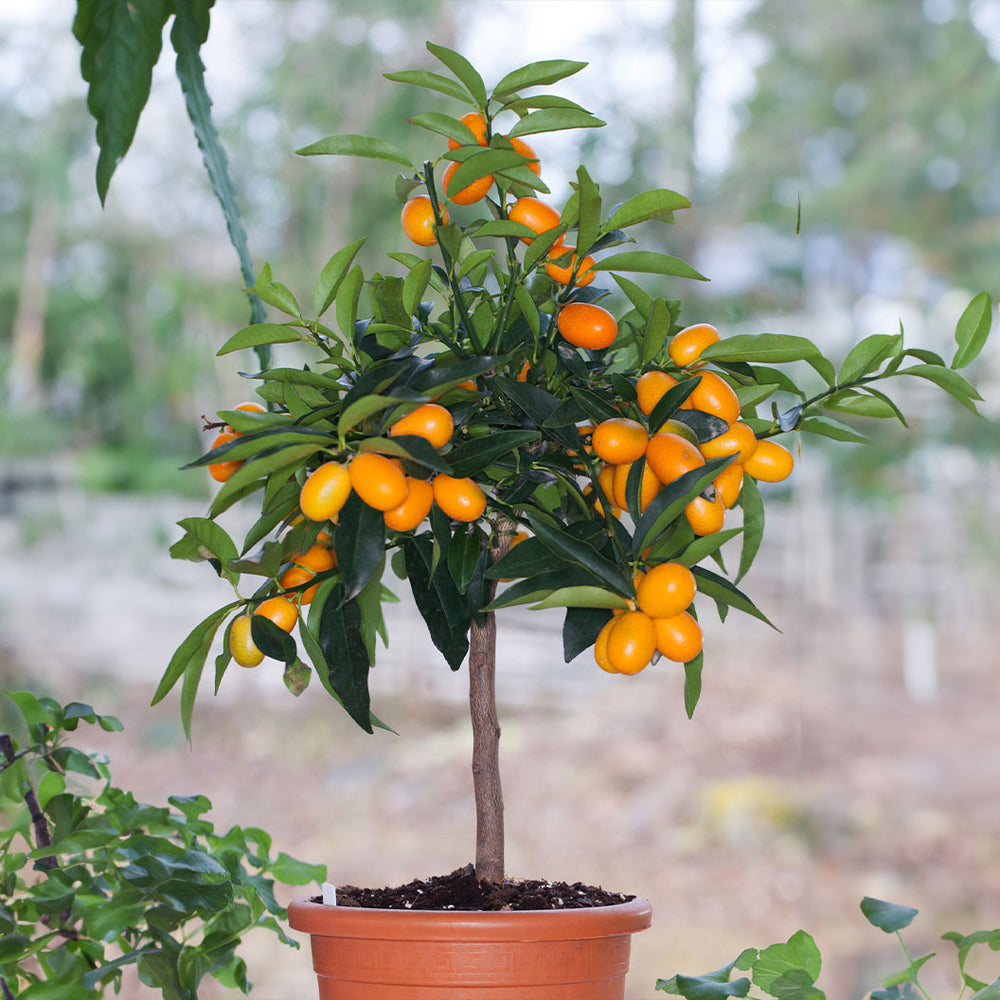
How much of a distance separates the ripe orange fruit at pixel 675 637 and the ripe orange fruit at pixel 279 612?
0.57 ft

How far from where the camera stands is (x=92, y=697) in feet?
13.9

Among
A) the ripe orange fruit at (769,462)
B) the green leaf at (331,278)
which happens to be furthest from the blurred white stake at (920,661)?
the green leaf at (331,278)

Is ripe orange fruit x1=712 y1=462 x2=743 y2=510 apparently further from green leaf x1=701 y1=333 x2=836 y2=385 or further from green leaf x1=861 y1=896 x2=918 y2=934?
green leaf x1=861 y1=896 x2=918 y2=934

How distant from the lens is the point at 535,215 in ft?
1.70

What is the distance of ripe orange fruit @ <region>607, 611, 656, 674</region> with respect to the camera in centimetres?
44

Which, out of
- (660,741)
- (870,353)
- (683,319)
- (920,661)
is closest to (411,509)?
(870,353)

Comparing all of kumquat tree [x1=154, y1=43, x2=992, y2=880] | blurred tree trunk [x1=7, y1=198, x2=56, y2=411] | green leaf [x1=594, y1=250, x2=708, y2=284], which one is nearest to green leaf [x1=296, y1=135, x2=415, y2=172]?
kumquat tree [x1=154, y1=43, x2=992, y2=880]

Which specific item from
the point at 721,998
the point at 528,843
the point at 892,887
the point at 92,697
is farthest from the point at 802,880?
the point at 721,998

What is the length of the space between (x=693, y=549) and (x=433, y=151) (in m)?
4.06

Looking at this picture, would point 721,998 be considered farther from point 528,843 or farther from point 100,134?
point 528,843

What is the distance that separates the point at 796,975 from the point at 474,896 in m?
0.17

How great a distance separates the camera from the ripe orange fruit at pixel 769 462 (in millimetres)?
494

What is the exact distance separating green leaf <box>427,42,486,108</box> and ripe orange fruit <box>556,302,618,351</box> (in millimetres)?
104

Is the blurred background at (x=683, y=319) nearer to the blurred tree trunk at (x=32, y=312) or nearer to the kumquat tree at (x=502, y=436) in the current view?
the blurred tree trunk at (x=32, y=312)
